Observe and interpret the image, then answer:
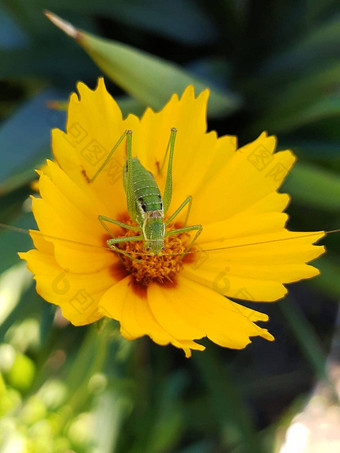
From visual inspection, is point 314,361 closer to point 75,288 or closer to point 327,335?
point 327,335

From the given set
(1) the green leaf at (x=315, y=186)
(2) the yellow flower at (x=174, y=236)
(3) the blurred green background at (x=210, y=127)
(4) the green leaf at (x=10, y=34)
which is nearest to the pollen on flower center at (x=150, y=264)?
(2) the yellow flower at (x=174, y=236)

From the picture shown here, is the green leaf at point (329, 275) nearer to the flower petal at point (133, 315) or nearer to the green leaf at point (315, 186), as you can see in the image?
the green leaf at point (315, 186)

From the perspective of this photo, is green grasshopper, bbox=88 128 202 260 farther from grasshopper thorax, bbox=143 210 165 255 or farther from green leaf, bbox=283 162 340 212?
green leaf, bbox=283 162 340 212

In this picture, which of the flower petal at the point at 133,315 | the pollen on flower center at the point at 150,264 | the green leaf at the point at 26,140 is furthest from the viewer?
the green leaf at the point at 26,140

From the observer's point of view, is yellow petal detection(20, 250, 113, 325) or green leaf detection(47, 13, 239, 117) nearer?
yellow petal detection(20, 250, 113, 325)

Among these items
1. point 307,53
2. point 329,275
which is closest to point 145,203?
point 329,275

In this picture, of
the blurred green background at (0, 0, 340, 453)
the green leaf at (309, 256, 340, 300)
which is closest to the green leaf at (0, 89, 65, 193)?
the blurred green background at (0, 0, 340, 453)

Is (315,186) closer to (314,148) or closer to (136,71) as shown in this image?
(314,148)

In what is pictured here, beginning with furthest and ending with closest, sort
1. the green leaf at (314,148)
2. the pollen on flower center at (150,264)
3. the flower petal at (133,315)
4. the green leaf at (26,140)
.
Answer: the green leaf at (314,148)
the green leaf at (26,140)
the pollen on flower center at (150,264)
the flower petal at (133,315)
